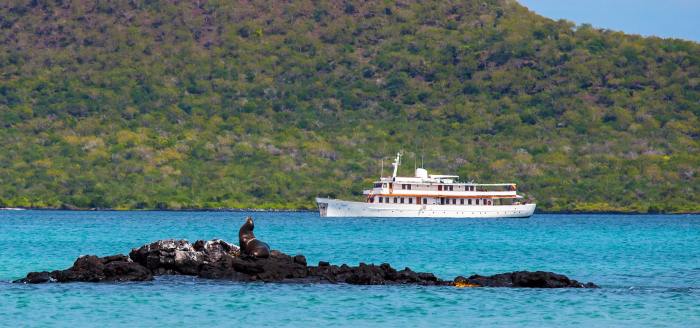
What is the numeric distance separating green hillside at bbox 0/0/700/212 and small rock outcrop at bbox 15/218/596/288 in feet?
338

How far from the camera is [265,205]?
151750mm

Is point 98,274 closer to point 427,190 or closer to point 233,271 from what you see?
point 233,271

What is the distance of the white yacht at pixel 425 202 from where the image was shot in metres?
136

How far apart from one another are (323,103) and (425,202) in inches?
1523

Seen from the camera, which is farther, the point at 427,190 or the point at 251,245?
the point at 427,190

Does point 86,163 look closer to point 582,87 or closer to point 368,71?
point 368,71

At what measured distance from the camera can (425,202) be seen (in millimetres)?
139625

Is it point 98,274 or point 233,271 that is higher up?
point 233,271

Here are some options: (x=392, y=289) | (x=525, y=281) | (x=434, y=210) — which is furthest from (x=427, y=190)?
(x=392, y=289)

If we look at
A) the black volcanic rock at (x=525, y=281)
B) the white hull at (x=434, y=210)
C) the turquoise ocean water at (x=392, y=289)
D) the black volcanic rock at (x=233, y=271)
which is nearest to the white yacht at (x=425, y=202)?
the white hull at (x=434, y=210)

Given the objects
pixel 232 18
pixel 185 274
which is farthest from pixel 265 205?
pixel 185 274

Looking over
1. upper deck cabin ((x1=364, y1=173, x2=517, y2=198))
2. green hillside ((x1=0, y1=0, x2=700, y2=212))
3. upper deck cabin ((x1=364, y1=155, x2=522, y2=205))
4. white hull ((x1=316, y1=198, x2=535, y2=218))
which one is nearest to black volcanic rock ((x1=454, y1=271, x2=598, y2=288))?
upper deck cabin ((x1=364, y1=155, x2=522, y2=205))

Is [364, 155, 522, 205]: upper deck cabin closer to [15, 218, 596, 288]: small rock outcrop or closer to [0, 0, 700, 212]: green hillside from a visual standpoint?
[0, 0, 700, 212]: green hillside

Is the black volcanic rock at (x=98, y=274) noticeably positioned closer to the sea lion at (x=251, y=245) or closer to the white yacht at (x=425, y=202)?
the sea lion at (x=251, y=245)
